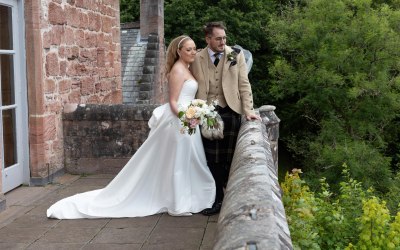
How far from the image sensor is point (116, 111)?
7703 millimetres

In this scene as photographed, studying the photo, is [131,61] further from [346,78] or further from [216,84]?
[216,84]

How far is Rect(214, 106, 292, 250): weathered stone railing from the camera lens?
2.10 meters

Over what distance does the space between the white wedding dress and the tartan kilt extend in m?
0.10

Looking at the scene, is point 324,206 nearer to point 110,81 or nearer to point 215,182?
point 215,182

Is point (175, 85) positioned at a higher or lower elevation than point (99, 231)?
higher

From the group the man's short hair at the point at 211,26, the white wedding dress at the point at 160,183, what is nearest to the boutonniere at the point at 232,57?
the man's short hair at the point at 211,26

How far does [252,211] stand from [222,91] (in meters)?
3.03

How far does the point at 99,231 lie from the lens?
4906mm

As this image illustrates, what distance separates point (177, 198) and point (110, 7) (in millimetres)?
5208

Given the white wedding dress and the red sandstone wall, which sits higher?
the red sandstone wall

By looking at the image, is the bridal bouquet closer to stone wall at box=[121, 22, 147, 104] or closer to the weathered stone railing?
the weathered stone railing

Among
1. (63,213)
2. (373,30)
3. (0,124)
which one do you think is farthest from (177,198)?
(373,30)

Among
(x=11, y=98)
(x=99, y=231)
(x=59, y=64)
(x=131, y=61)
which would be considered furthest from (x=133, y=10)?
(x=99, y=231)

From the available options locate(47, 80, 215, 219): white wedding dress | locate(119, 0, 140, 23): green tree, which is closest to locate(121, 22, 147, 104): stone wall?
locate(119, 0, 140, 23): green tree
